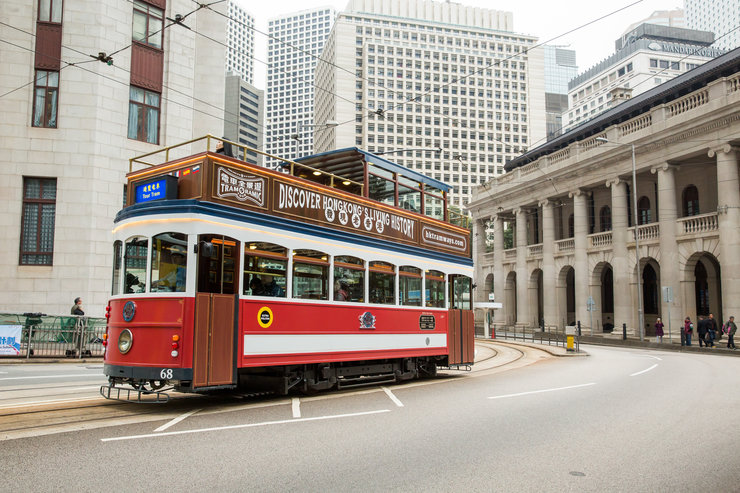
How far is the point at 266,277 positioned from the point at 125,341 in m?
2.38

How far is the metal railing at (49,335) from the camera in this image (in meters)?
17.9

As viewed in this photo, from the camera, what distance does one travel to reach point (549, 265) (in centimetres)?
4297

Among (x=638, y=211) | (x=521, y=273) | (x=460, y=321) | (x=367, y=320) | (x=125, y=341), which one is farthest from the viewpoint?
(x=521, y=273)

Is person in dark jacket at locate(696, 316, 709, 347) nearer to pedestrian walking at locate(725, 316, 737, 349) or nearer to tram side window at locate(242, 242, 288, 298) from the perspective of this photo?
pedestrian walking at locate(725, 316, 737, 349)

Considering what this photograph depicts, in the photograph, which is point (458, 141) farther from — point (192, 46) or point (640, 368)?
point (640, 368)

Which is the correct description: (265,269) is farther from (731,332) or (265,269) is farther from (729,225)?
(729,225)

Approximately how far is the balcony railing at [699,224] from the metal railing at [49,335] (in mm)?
29253

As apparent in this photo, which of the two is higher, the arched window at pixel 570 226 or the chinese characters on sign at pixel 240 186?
the arched window at pixel 570 226

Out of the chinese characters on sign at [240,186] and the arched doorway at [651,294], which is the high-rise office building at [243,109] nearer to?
the arched doorway at [651,294]

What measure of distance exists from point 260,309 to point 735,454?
6.80m

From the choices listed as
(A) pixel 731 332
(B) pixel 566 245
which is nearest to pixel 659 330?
(A) pixel 731 332

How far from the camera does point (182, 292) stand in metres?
8.61

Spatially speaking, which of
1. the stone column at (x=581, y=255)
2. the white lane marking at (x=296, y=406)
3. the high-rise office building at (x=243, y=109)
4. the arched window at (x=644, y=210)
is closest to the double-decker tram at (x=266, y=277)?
the white lane marking at (x=296, y=406)

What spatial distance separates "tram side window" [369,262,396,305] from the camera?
12188 millimetres
